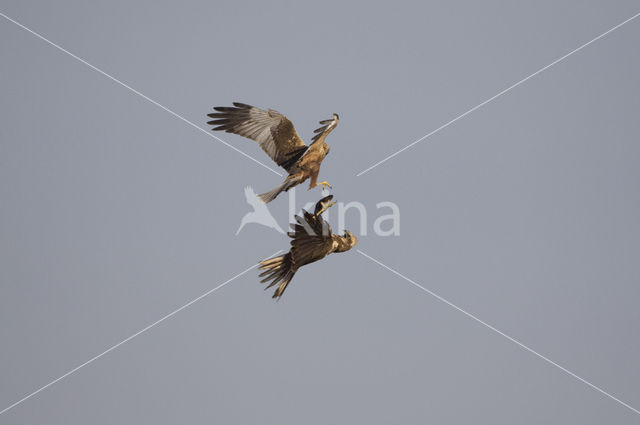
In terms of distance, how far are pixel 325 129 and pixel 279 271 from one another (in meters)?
1.02

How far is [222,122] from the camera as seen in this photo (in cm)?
502

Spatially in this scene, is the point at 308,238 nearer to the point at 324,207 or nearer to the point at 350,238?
the point at 324,207

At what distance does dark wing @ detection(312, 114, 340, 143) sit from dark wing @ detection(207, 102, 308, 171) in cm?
30

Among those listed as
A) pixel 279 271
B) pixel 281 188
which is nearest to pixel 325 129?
→ pixel 281 188

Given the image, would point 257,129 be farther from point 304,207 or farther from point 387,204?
point 387,204

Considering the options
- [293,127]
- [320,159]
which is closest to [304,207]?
[320,159]

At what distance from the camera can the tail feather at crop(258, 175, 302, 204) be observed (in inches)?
180

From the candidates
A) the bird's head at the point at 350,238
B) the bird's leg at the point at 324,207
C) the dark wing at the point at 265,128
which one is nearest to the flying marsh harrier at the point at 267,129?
→ the dark wing at the point at 265,128

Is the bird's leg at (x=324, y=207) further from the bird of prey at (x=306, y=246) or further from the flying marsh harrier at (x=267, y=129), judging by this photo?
the flying marsh harrier at (x=267, y=129)

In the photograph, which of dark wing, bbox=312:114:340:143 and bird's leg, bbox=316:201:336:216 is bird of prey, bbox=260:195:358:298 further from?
dark wing, bbox=312:114:340:143

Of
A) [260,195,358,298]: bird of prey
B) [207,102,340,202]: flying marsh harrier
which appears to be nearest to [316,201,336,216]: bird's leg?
[260,195,358,298]: bird of prey

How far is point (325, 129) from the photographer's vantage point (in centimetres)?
460

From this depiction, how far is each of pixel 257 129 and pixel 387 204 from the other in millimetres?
1144

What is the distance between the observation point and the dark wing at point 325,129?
4574mm
